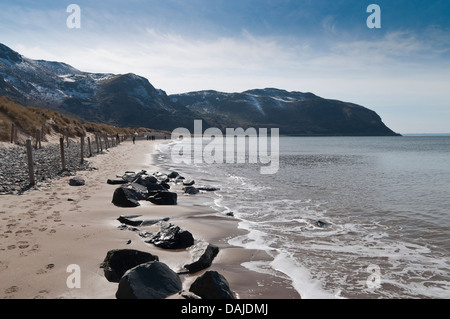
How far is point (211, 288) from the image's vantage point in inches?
189

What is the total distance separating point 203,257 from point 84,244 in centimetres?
296

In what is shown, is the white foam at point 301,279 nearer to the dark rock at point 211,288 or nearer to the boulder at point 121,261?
the dark rock at point 211,288

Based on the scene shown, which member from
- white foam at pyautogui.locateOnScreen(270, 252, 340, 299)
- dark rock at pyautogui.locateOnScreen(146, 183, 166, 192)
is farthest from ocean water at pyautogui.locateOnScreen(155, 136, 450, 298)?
dark rock at pyautogui.locateOnScreen(146, 183, 166, 192)

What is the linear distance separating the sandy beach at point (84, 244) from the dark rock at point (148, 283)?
433 millimetres

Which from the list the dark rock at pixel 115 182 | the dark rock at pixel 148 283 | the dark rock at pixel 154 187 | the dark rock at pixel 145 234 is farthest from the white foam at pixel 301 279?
the dark rock at pixel 115 182

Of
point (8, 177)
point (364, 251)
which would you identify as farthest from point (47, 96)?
point (364, 251)

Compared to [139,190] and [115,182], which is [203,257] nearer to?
[139,190]

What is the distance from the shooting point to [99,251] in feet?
22.3

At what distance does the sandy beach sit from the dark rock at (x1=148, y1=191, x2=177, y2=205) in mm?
378

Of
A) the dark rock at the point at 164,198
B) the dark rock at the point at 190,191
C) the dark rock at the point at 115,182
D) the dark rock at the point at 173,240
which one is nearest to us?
the dark rock at the point at 173,240

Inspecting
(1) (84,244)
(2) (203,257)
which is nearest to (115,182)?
(1) (84,244)

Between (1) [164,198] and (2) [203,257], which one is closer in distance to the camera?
(2) [203,257]

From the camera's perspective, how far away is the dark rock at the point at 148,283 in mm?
4551
